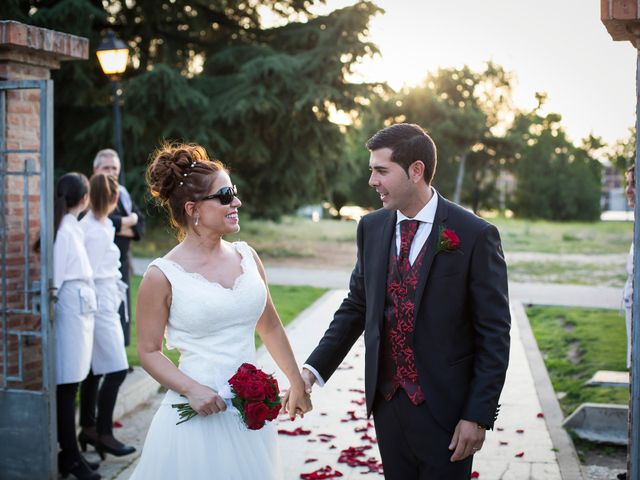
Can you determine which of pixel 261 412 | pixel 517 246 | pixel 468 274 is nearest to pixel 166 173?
pixel 261 412

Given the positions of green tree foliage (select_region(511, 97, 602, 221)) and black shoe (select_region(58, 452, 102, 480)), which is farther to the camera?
green tree foliage (select_region(511, 97, 602, 221))

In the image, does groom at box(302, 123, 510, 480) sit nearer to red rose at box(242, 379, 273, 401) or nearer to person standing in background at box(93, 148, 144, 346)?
red rose at box(242, 379, 273, 401)

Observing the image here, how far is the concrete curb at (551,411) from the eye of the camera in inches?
237

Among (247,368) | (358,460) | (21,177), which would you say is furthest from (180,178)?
(358,460)

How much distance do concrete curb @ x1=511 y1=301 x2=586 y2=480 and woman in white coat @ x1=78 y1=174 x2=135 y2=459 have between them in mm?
3350

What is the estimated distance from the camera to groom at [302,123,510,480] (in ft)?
11.0

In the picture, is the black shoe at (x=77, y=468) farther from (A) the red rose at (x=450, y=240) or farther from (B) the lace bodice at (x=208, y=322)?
(A) the red rose at (x=450, y=240)

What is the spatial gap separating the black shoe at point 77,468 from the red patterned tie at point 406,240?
131 inches

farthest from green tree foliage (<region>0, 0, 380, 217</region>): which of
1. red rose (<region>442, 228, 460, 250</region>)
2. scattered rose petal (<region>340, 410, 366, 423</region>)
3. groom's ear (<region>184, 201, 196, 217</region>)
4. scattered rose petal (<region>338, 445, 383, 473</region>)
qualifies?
red rose (<region>442, 228, 460, 250</region>)

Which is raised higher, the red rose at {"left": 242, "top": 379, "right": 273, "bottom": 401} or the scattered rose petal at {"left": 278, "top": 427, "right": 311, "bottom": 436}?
the red rose at {"left": 242, "top": 379, "right": 273, "bottom": 401}

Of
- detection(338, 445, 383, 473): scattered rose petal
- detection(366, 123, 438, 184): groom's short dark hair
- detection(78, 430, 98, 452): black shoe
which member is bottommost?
detection(338, 445, 383, 473): scattered rose petal

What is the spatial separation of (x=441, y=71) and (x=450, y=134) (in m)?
6.10

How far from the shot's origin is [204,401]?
337cm

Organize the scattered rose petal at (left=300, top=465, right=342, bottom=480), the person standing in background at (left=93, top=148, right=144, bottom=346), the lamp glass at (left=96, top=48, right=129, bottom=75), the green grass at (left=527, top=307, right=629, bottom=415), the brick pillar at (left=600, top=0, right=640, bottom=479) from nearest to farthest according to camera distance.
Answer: the brick pillar at (left=600, top=0, right=640, bottom=479) < the scattered rose petal at (left=300, top=465, right=342, bottom=480) < the person standing in background at (left=93, top=148, right=144, bottom=346) < the green grass at (left=527, top=307, right=629, bottom=415) < the lamp glass at (left=96, top=48, right=129, bottom=75)
